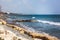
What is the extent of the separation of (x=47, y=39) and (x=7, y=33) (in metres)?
2.15

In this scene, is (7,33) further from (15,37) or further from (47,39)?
(47,39)

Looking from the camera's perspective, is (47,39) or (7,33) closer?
(7,33)

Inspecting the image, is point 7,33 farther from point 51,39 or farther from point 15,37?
point 51,39

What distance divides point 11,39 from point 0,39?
0.94ft

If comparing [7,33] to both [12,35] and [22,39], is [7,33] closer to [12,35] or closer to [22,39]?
[12,35]

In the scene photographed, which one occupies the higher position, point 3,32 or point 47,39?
point 3,32

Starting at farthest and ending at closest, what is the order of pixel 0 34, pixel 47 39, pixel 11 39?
pixel 47 39 → pixel 0 34 → pixel 11 39

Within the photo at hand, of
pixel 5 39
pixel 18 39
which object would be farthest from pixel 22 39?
pixel 5 39

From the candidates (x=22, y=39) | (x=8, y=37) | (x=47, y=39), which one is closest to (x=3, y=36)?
(x=8, y=37)

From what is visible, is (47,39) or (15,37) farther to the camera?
(47,39)

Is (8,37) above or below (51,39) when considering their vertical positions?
above

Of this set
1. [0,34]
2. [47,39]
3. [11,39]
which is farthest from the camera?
[47,39]

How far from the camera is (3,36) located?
4.55 metres

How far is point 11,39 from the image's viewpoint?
4.41 meters
